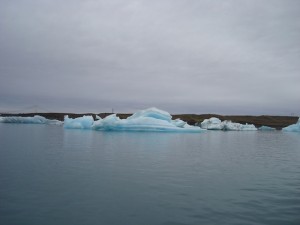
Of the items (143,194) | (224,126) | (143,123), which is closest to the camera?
(143,194)

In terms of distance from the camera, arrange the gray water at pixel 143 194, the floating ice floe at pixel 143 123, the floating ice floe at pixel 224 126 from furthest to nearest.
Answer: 1. the floating ice floe at pixel 224 126
2. the floating ice floe at pixel 143 123
3. the gray water at pixel 143 194

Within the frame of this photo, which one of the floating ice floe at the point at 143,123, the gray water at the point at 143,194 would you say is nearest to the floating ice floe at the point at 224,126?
the floating ice floe at the point at 143,123

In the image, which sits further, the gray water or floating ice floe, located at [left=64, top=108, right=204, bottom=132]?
floating ice floe, located at [left=64, top=108, right=204, bottom=132]

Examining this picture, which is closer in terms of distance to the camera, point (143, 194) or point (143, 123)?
point (143, 194)

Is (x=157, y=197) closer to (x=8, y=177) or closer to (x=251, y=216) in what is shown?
(x=251, y=216)

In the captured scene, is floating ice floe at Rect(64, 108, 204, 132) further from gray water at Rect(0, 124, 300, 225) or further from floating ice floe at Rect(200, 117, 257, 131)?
floating ice floe at Rect(200, 117, 257, 131)

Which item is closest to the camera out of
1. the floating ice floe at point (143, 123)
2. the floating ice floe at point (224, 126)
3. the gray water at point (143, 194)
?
the gray water at point (143, 194)

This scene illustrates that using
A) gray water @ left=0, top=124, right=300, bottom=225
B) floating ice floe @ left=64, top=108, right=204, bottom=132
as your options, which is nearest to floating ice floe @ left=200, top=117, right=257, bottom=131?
floating ice floe @ left=64, top=108, right=204, bottom=132

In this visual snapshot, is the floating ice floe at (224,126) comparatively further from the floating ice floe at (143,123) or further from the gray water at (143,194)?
the gray water at (143,194)

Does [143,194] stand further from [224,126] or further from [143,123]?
[224,126]

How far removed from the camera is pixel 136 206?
645 cm

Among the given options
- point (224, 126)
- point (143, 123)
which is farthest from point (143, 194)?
point (224, 126)

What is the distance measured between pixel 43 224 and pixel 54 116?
125m

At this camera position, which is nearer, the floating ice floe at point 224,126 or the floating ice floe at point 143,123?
the floating ice floe at point 143,123
